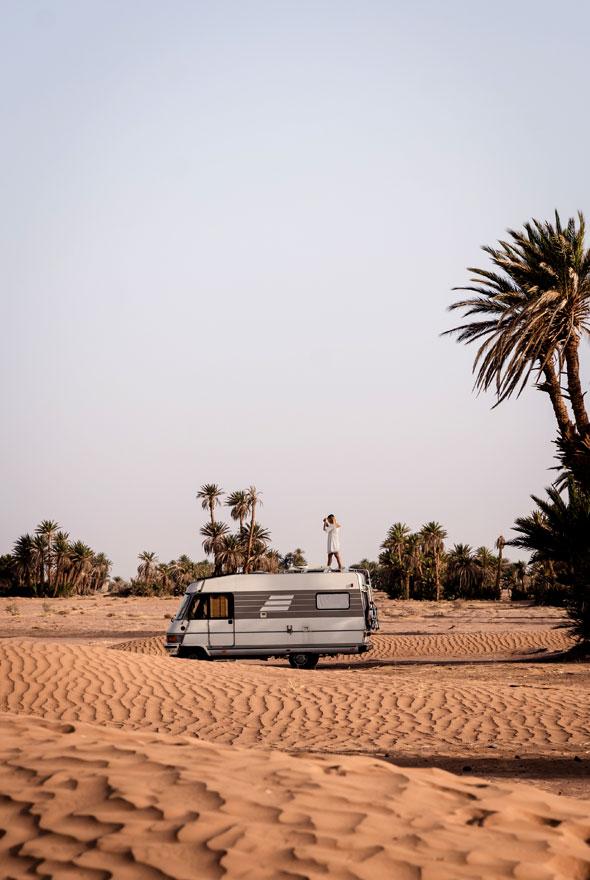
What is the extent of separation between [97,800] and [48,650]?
43.1 feet

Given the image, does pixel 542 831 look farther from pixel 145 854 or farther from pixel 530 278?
pixel 530 278

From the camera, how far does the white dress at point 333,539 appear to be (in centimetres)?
2328

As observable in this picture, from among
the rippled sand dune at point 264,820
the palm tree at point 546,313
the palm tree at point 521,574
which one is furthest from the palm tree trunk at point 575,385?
the palm tree at point 521,574

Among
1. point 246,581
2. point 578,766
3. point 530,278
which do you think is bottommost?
point 578,766

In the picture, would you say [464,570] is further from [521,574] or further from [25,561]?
[25,561]

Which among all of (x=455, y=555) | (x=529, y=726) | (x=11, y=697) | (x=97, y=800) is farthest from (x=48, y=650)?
(x=455, y=555)

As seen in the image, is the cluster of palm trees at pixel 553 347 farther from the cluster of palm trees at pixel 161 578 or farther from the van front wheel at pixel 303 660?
the cluster of palm trees at pixel 161 578

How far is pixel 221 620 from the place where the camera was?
21.6 meters

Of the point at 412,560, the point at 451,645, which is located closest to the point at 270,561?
the point at 412,560

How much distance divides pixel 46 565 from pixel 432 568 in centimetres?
3812

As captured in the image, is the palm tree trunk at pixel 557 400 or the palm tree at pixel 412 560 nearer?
the palm tree trunk at pixel 557 400

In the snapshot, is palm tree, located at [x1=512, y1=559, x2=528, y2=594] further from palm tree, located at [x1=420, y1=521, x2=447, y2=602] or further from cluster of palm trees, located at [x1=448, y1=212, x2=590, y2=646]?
cluster of palm trees, located at [x1=448, y1=212, x2=590, y2=646]

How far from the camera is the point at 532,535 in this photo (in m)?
24.3

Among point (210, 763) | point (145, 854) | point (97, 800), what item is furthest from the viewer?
point (210, 763)
